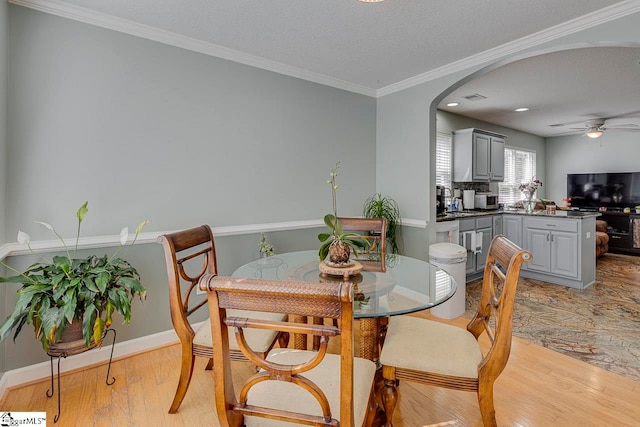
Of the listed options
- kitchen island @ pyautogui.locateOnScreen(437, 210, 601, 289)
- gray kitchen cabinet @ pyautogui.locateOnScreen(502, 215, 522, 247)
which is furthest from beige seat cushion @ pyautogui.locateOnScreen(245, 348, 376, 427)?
gray kitchen cabinet @ pyautogui.locateOnScreen(502, 215, 522, 247)

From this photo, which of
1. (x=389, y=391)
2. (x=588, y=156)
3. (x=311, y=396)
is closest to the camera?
(x=311, y=396)

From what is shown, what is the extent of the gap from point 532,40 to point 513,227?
3.03 meters

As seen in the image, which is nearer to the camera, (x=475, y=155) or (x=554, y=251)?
(x=554, y=251)

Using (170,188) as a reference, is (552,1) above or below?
above

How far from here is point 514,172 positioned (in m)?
7.07

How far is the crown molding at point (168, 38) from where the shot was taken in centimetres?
218

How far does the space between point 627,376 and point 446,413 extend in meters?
1.42

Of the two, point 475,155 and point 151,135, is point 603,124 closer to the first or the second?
point 475,155

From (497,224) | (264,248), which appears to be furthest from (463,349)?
(497,224)

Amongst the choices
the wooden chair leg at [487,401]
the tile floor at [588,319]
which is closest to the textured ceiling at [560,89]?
the tile floor at [588,319]

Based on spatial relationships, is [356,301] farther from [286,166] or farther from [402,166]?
[402,166]

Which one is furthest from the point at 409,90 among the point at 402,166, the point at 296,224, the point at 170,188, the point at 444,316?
the point at 170,188

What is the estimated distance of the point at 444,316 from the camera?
3.26 m

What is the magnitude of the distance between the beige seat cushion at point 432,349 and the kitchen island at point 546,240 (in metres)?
2.41
